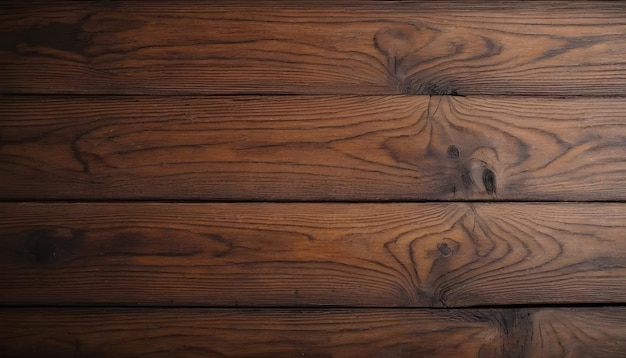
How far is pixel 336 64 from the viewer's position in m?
0.98

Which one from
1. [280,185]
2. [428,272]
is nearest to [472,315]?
[428,272]

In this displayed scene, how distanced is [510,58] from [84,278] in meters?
0.74

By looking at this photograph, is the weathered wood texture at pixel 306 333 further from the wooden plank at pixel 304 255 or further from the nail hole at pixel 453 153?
the nail hole at pixel 453 153

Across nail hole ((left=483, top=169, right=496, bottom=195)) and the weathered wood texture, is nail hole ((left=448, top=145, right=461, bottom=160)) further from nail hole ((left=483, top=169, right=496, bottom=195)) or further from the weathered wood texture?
the weathered wood texture

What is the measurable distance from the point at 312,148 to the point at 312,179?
48mm

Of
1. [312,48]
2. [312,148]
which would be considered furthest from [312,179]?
[312,48]

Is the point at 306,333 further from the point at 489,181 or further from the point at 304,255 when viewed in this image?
the point at 489,181

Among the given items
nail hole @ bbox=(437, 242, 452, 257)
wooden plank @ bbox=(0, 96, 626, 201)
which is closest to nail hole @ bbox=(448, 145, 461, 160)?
wooden plank @ bbox=(0, 96, 626, 201)

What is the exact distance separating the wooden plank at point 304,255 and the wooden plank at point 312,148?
0.03 m

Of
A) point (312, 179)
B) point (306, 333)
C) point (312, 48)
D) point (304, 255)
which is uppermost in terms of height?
point (312, 48)

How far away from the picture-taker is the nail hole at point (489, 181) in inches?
37.3

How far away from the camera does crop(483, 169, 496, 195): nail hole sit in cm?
95

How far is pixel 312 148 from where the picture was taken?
0.95m

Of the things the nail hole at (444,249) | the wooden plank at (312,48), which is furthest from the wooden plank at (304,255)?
the wooden plank at (312,48)
